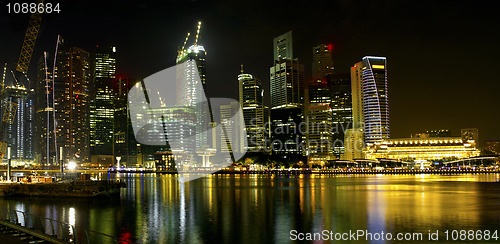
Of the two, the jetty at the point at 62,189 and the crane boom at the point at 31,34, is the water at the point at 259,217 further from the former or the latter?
the crane boom at the point at 31,34

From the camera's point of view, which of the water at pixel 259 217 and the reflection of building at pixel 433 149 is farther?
the reflection of building at pixel 433 149

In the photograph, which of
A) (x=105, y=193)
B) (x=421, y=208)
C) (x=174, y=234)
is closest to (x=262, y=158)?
(x=105, y=193)

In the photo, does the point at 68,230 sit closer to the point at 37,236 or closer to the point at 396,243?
the point at 37,236

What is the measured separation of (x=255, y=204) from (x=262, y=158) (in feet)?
424

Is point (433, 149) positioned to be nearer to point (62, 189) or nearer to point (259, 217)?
point (62, 189)

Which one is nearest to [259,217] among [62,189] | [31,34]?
[62,189]

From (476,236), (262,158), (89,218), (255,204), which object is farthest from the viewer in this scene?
(262,158)

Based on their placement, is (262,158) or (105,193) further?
(262,158)

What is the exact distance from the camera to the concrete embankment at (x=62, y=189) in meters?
51.9

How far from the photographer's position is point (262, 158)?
17300cm

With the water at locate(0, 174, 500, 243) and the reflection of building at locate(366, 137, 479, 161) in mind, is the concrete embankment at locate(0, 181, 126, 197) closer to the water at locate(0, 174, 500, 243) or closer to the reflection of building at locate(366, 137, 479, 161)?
the water at locate(0, 174, 500, 243)

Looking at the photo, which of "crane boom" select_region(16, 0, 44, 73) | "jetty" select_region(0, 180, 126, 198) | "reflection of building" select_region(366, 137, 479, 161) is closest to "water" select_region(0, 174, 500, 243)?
"jetty" select_region(0, 180, 126, 198)

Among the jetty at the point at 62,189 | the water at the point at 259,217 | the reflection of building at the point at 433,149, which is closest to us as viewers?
the water at the point at 259,217

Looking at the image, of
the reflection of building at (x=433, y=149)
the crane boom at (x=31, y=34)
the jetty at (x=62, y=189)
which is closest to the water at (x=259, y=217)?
the jetty at (x=62, y=189)
